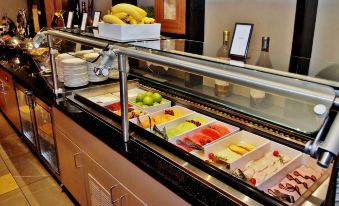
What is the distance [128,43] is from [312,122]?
0.87m

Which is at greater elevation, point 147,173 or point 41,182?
point 147,173

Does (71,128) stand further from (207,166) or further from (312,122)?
(312,122)

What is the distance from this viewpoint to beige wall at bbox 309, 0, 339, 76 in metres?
1.38

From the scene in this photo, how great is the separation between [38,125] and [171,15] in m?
1.40

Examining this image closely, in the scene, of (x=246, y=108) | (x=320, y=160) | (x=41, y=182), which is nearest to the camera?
(x=320, y=160)

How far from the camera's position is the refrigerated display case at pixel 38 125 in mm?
2174

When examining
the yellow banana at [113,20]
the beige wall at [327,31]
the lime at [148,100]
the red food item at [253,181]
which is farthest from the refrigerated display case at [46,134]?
the beige wall at [327,31]

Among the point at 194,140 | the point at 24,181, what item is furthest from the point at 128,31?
the point at 24,181

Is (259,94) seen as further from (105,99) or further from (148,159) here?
(105,99)

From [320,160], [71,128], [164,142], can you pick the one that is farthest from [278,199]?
[71,128]

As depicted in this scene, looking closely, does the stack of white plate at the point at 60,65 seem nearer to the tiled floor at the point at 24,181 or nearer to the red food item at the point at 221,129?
the tiled floor at the point at 24,181

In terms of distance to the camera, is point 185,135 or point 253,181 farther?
point 185,135

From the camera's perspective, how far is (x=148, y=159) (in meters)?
1.21

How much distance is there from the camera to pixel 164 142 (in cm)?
129
